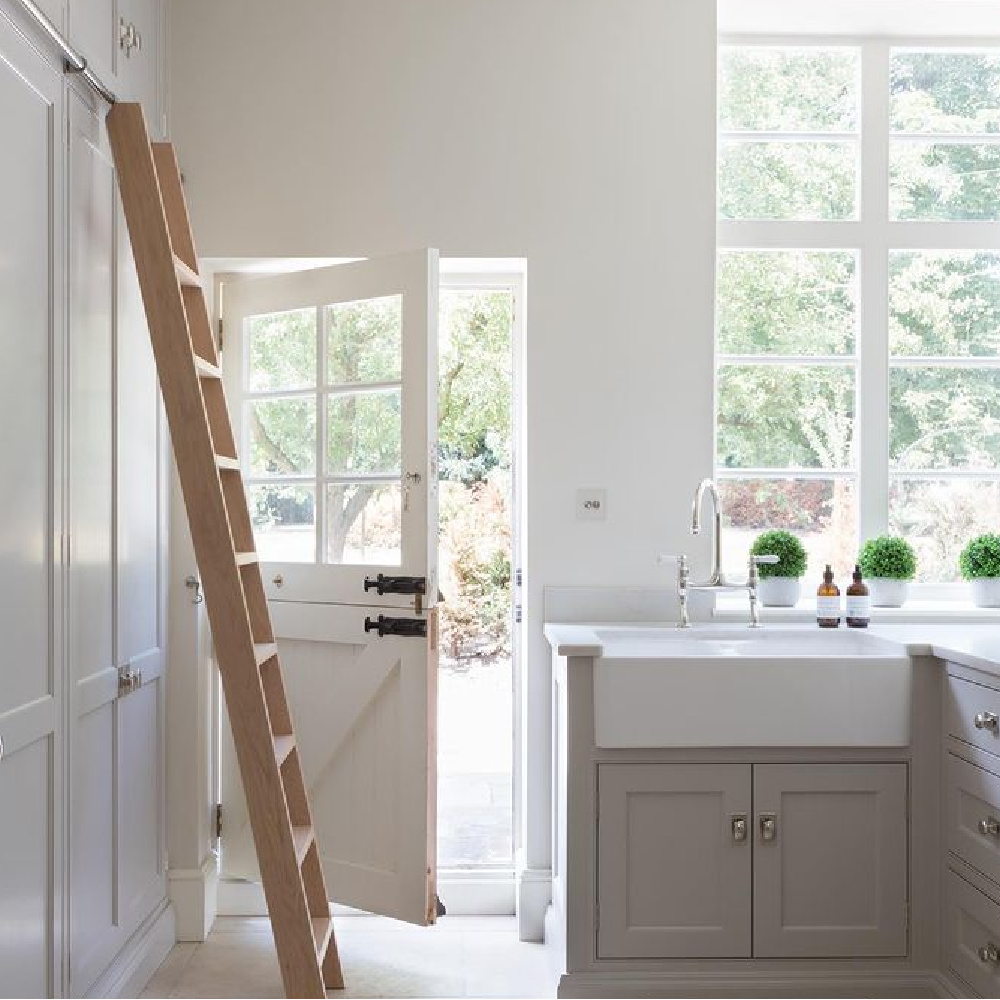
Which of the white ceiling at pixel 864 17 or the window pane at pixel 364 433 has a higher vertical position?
the white ceiling at pixel 864 17

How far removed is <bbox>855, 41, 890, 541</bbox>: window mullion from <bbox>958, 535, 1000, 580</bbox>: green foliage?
0.27 meters

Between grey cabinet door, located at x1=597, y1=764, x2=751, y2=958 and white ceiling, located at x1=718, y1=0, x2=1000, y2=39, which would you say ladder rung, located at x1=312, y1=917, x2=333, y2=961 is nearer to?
grey cabinet door, located at x1=597, y1=764, x2=751, y2=958

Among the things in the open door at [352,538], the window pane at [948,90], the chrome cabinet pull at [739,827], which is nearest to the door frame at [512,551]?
the open door at [352,538]

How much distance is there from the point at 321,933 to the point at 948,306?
269 centimetres

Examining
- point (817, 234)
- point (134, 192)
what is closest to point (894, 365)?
point (817, 234)

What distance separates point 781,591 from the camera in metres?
3.68

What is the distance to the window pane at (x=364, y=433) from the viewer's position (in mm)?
3504

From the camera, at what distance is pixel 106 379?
9.84 ft

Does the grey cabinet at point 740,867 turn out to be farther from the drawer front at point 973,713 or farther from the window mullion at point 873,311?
the window mullion at point 873,311

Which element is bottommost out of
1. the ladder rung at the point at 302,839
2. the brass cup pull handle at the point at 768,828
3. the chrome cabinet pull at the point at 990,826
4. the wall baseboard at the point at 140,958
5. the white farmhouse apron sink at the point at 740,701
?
the wall baseboard at the point at 140,958

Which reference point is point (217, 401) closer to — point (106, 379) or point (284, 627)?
point (106, 379)

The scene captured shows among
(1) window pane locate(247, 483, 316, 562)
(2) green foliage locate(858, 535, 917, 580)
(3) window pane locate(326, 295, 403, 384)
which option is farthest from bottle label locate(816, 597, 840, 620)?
(1) window pane locate(247, 483, 316, 562)

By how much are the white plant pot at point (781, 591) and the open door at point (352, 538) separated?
1.05 metres

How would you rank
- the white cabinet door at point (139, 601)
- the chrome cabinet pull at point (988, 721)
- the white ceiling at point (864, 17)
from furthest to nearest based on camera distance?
1. the white ceiling at point (864, 17)
2. the white cabinet door at point (139, 601)
3. the chrome cabinet pull at point (988, 721)
